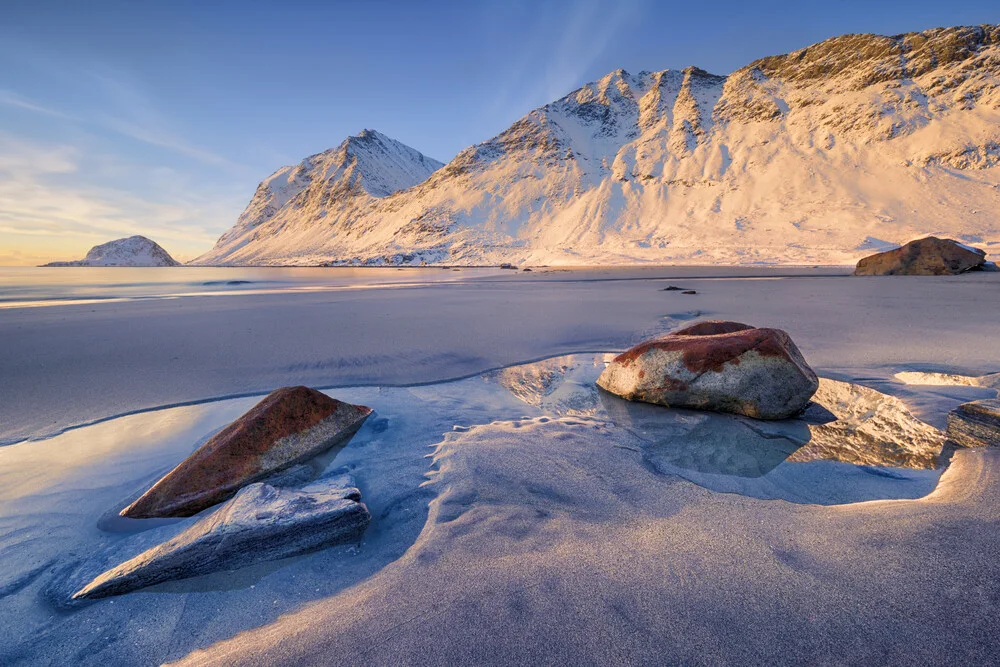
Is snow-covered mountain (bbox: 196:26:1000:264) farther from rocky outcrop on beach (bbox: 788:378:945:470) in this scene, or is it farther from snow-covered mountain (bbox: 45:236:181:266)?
snow-covered mountain (bbox: 45:236:181:266)

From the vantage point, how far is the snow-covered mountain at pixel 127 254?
130m

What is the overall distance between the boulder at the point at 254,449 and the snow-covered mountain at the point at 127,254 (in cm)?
17014

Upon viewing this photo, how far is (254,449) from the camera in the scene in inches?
93.9

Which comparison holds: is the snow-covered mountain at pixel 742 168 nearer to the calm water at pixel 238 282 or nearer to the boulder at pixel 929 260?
the calm water at pixel 238 282

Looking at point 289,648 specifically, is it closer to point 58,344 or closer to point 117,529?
point 117,529

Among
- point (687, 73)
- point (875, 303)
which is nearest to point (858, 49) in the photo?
point (687, 73)

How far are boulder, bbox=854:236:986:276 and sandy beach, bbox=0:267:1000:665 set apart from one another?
21.3 metres

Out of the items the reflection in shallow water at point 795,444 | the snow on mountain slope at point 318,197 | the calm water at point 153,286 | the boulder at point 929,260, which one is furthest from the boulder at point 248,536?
the snow on mountain slope at point 318,197

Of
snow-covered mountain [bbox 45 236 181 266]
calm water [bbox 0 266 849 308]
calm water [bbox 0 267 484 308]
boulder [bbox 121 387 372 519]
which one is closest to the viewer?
boulder [bbox 121 387 372 519]

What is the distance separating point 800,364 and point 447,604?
3368mm

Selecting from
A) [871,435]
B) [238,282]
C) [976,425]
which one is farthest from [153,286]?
[976,425]

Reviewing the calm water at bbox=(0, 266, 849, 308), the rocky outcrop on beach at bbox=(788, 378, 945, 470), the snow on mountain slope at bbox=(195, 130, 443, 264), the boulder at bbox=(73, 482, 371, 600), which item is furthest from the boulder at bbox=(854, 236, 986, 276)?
the snow on mountain slope at bbox=(195, 130, 443, 264)

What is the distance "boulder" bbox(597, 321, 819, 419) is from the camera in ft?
10.3

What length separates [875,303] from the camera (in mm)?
8773
